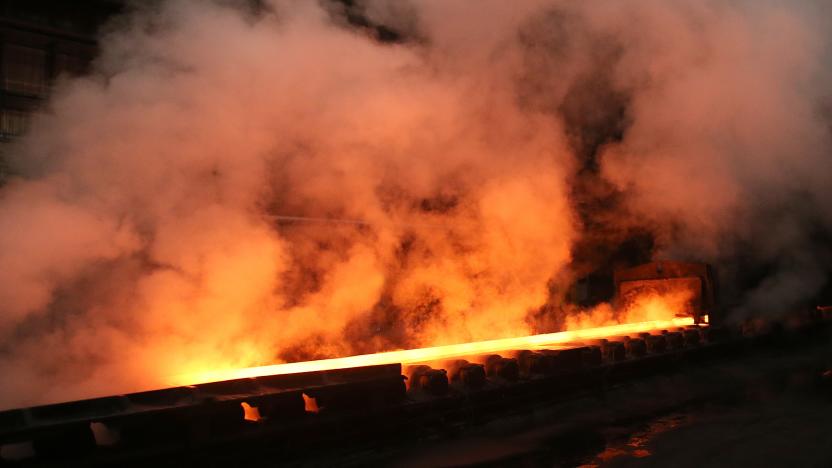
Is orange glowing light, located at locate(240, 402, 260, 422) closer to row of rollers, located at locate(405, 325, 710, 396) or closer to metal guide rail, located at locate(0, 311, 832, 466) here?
metal guide rail, located at locate(0, 311, 832, 466)

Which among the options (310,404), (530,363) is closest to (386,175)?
(530,363)

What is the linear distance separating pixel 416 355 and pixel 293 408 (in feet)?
4.62

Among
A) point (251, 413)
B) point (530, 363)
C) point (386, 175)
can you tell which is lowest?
point (251, 413)

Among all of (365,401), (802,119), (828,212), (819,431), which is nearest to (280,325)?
(365,401)

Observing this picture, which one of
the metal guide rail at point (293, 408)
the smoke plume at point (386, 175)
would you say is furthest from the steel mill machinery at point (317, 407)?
the smoke plume at point (386, 175)

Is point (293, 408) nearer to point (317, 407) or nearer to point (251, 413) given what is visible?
point (317, 407)

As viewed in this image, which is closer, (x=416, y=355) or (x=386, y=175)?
(x=416, y=355)

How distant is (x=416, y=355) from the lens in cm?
484

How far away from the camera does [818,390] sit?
223 inches

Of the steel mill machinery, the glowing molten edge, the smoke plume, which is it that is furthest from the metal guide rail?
the smoke plume

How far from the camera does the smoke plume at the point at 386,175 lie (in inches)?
157

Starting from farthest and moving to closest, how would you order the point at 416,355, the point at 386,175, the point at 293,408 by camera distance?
the point at 386,175
the point at 416,355
the point at 293,408

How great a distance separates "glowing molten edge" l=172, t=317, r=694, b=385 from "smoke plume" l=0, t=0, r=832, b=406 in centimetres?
30

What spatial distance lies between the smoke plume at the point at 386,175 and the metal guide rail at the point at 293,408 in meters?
Result: 0.54
